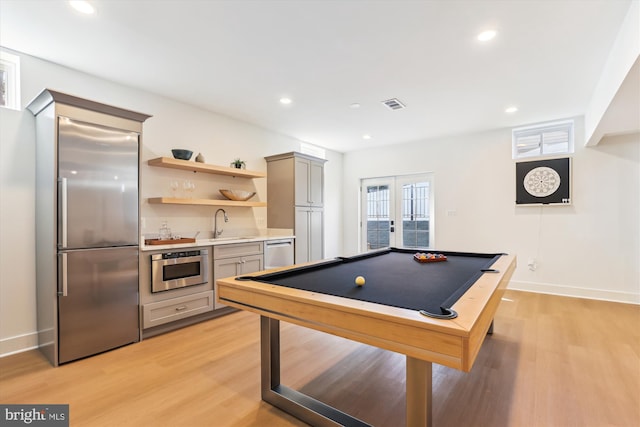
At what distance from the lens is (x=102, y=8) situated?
2.15m

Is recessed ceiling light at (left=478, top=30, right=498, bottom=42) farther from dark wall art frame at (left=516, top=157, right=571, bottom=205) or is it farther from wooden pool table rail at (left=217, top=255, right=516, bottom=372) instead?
dark wall art frame at (left=516, top=157, right=571, bottom=205)

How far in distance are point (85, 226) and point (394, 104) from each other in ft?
12.0

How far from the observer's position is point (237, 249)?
149 inches

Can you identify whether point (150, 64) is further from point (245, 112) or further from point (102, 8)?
point (245, 112)

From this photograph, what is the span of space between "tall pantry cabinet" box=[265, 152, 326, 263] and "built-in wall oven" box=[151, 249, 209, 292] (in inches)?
64.7

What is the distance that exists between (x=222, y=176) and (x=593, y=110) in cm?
488

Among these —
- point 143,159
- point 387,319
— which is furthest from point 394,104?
point 387,319

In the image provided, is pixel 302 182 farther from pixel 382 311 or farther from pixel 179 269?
pixel 382 311

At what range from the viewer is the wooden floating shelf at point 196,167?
3434 millimetres

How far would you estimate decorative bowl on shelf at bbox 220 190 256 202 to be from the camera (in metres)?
4.17

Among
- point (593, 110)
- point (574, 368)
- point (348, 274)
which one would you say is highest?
point (593, 110)

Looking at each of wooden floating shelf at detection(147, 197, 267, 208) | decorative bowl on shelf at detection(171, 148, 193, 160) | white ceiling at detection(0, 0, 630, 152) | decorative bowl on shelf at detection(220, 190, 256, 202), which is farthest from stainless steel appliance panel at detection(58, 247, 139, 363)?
white ceiling at detection(0, 0, 630, 152)

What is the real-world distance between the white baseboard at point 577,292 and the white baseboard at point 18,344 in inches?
246

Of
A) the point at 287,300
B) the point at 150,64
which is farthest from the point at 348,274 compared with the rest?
the point at 150,64
